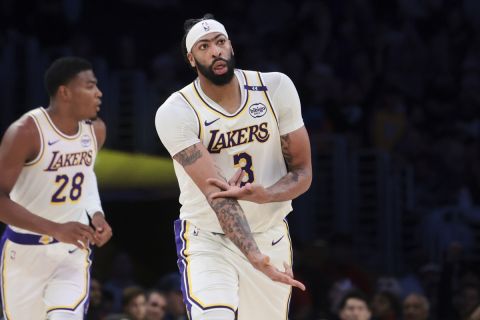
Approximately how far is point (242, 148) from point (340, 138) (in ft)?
19.4

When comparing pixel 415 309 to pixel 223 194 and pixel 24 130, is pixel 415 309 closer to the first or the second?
pixel 24 130

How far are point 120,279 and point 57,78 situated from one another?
14.7 feet

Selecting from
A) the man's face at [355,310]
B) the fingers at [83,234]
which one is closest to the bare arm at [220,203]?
the fingers at [83,234]

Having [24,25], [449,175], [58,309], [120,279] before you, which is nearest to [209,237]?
[58,309]

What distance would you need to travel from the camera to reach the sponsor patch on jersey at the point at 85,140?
814 centimetres

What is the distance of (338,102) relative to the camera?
14.0 m

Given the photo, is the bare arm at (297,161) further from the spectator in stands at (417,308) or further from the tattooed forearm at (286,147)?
the spectator in stands at (417,308)

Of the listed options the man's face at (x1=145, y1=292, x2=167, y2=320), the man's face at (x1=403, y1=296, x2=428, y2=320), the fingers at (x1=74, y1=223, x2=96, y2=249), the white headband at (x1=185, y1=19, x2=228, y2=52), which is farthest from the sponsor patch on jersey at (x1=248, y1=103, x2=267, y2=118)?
the man's face at (x1=403, y1=296, x2=428, y2=320)

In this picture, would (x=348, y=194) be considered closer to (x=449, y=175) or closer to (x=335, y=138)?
(x=335, y=138)

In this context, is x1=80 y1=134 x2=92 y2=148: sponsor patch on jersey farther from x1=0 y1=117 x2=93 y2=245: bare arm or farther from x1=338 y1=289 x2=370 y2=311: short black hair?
x1=338 y1=289 x2=370 y2=311: short black hair

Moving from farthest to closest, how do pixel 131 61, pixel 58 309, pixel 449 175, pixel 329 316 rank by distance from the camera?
pixel 131 61 < pixel 449 175 < pixel 329 316 < pixel 58 309

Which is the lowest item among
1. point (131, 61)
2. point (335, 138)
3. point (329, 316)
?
point (329, 316)

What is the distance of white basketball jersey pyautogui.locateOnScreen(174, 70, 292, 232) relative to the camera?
6.67 meters

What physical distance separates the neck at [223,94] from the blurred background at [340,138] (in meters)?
4.23
